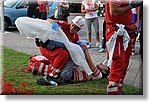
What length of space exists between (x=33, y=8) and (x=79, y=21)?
0.40m

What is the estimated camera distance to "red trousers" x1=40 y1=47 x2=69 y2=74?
13.1ft

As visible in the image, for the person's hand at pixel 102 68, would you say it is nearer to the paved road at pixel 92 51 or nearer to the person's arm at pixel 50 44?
the paved road at pixel 92 51

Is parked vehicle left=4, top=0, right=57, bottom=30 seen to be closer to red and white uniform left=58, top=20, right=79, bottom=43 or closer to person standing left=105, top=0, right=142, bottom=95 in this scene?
red and white uniform left=58, top=20, right=79, bottom=43

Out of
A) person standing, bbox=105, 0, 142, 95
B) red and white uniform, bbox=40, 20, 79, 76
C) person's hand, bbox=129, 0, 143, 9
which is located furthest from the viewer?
red and white uniform, bbox=40, 20, 79, 76

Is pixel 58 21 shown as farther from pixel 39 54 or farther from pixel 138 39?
pixel 138 39

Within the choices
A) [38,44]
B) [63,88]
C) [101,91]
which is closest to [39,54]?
[38,44]

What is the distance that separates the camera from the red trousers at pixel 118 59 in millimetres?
3631

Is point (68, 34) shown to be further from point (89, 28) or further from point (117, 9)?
point (117, 9)

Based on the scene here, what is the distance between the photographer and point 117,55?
3.63 m

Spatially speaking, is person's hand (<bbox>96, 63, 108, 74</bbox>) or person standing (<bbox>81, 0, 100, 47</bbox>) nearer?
person standing (<bbox>81, 0, 100, 47</bbox>)

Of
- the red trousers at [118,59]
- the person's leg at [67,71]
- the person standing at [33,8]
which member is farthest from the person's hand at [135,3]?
the person's leg at [67,71]

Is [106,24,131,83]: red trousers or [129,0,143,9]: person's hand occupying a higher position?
[129,0,143,9]: person's hand

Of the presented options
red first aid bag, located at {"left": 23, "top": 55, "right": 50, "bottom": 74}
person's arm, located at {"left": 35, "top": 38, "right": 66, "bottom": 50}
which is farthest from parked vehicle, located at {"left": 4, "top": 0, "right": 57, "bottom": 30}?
red first aid bag, located at {"left": 23, "top": 55, "right": 50, "bottom": 74}

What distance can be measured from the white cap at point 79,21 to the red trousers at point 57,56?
0.28m
